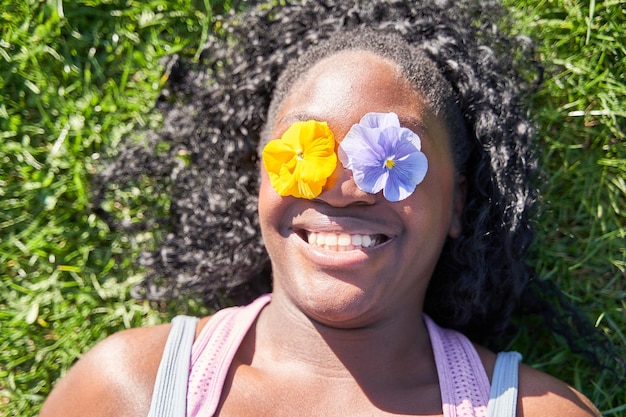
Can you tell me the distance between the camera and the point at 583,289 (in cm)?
346

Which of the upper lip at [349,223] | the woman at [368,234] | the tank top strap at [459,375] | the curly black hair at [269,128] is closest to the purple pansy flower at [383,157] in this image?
the woman at [368,234]

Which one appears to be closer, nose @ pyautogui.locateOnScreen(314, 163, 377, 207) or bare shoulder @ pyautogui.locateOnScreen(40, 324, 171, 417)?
nose @ pyautogui.locateOnScreen(314, 163, 377, 207)

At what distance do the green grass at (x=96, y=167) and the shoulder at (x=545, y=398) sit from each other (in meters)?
0.44

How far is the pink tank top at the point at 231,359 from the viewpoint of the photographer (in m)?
2.79

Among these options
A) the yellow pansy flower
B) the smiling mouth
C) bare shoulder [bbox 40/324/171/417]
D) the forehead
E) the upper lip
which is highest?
the forehead

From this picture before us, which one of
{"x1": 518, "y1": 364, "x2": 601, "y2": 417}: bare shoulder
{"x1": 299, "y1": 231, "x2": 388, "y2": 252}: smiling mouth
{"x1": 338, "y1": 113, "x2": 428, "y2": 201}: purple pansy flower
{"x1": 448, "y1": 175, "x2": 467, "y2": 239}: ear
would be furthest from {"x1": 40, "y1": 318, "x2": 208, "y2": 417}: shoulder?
{"x1": 518, "y1": 364, "x2": 601, "y2": 417}: bare shoulder

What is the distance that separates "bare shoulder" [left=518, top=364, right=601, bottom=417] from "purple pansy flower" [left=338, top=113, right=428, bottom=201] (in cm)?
85

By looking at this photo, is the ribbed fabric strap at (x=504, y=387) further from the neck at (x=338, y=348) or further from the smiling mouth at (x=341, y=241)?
the smiling mouth at (x=341, y=241)

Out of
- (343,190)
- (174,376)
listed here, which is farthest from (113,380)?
(343,190)

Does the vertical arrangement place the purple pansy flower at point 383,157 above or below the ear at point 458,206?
above

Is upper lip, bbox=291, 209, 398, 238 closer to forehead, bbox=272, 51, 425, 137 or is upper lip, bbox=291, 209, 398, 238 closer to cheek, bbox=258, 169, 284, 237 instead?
cheek, bbox=258, 169, 284, 237

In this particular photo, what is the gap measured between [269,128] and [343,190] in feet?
1.79

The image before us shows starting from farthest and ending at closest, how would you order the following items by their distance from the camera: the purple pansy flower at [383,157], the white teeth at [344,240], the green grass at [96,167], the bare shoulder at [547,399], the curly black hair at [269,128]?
the green grass at [96,167] → the curly black hair at [269,128] → the bare shoulder at [547,399] → the white teeth at [344,240] → the purple pansy flower at [383,157]

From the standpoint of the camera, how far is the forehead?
107 inches
